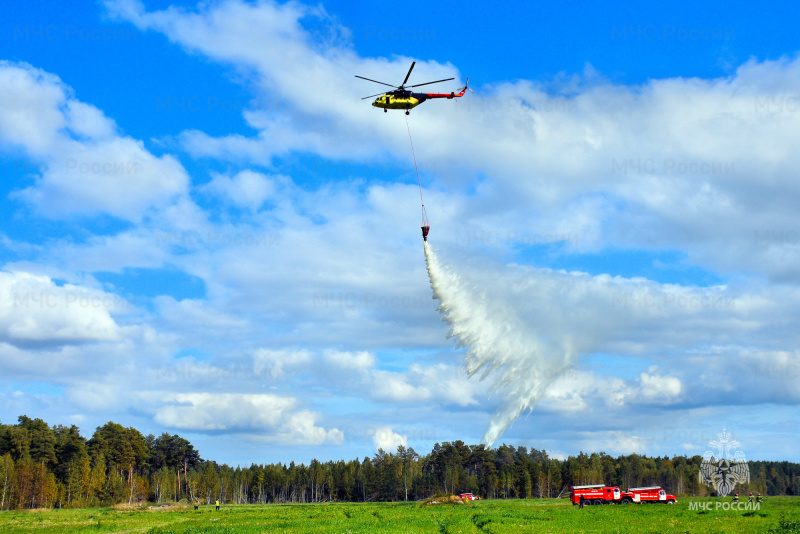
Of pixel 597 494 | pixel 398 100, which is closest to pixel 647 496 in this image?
pixel 597 494

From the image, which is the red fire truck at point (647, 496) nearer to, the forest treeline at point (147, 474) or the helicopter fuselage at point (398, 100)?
the helicopter fuselage at point (398, 100)

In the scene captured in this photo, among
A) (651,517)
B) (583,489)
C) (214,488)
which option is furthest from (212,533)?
(214,488)

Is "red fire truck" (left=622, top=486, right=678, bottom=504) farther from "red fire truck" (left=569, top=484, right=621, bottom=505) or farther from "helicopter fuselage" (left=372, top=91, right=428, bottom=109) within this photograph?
"helicopter fuselage" (left=372, top=91, right=428, bottom=109)

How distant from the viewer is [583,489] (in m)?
Result: 80.6

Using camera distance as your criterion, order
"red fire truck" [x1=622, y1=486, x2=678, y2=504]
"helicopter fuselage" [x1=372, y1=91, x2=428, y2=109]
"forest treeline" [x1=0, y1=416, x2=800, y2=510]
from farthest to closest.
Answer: "forest treeline" [x1=0, y1=416, x2=800, y2=510] → "red fire truck" [x1=622, y1=486, x2=678, y2=504] → "helicopter fuselage" [x1=372, y1=91, x2=428, y2=109]

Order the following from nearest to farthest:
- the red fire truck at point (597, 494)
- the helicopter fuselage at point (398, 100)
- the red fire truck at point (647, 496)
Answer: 1. the helicopter fuselage at point (398, 100)
2. the red fire truck at point (647, 496)
3. the red fire truck at point (597, 494)

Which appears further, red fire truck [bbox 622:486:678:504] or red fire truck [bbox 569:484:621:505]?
red fire truck [bbox 569:484:621:505]

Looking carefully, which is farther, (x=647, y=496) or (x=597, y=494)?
(x=597, y=494)

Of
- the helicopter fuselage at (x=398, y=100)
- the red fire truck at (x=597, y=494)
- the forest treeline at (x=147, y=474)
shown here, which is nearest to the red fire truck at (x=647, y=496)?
the red fire truck at (x=597, y=494)

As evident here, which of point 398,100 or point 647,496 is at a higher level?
point 398,100

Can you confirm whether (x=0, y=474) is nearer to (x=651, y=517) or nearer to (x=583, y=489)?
(x=583, y=489)

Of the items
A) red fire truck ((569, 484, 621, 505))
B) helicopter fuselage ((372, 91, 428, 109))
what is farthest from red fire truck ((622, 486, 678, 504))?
helicopter fuselage ((372, 91, 428, 109))

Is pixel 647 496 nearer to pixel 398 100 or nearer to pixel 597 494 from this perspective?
pixel 597 494

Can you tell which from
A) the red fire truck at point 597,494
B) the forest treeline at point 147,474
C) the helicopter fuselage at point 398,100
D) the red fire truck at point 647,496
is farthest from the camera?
the forest treeline at point 147,474
